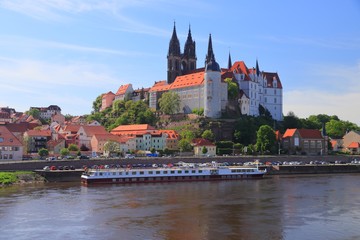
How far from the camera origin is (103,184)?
193 feet

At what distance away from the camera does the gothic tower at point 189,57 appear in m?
133

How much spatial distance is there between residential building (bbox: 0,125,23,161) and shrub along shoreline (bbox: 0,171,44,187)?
1067 centimetres

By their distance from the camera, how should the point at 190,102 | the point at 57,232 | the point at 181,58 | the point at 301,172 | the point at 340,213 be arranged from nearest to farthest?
the point at 57,232 < the point at 340,213 < the point at 301,172 < the point at 190,102 < the point at 181,58

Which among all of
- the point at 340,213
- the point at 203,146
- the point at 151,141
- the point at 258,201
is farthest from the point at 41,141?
the point at 340,213

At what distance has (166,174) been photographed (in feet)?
207

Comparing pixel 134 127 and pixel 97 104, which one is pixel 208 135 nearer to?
pixel 134 127

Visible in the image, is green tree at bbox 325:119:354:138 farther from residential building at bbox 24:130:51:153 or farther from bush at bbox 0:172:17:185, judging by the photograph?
bush at bbox 0:172:17:185

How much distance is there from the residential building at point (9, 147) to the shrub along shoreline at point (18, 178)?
10.7 metres

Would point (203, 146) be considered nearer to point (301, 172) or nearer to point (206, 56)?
point (301, 172)

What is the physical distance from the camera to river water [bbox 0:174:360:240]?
30844 mm

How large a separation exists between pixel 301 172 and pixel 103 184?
32645 millimetres

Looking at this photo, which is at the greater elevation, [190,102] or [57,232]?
[190,102]

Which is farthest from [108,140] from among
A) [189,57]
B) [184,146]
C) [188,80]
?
[189,57]

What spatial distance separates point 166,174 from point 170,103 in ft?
163
